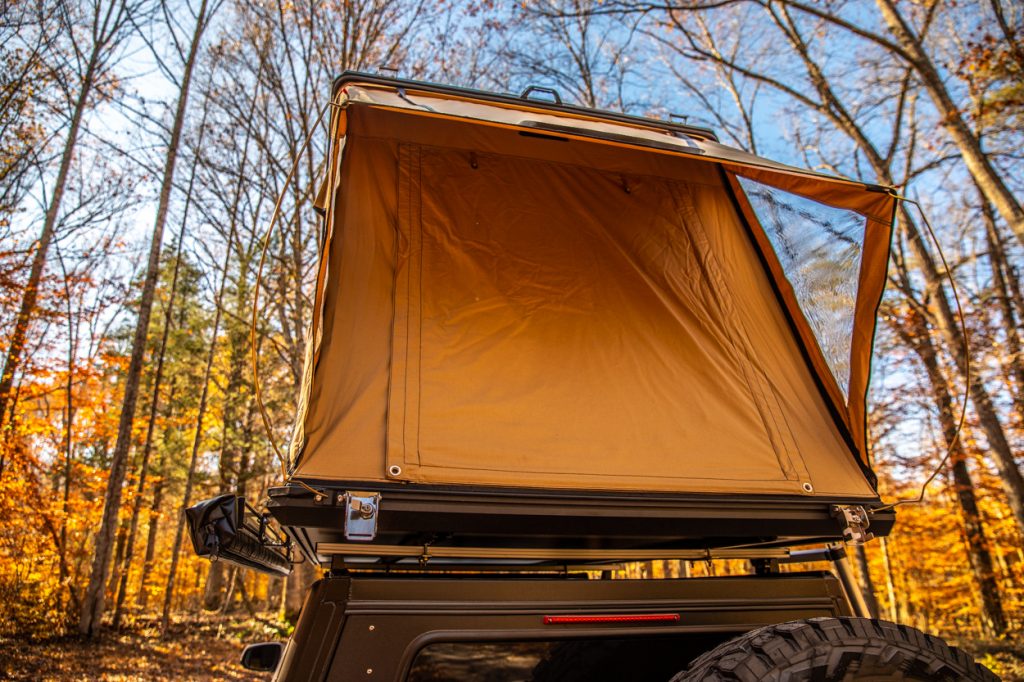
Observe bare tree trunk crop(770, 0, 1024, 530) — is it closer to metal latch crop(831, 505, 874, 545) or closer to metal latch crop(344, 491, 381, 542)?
metal latch crop(831, 505, 874, 545)

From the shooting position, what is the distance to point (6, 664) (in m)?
6.96

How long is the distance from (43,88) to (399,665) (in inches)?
527

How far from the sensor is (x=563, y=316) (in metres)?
2.62

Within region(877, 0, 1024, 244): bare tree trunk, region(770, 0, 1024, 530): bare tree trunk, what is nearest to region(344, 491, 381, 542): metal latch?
region(877, 0, 1024, 244): bare tree trunk

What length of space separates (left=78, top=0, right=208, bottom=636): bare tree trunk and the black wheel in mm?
9912

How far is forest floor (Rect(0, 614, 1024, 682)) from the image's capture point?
709cm

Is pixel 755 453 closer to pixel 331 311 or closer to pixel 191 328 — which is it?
pixel 331 311

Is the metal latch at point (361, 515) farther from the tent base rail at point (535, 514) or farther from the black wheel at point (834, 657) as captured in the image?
the black wheel at point (834, 657)

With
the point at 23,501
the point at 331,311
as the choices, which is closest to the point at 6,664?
the point at 23,501

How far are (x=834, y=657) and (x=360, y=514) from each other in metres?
1.28

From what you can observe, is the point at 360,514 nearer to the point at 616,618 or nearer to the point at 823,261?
the point at 616,618

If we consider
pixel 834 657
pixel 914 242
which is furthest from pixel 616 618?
pixel 914 242

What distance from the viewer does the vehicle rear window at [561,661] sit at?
251 cm

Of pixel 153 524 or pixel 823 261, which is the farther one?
pixel 153 524
